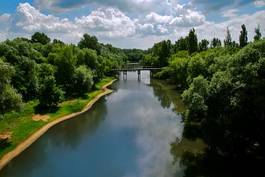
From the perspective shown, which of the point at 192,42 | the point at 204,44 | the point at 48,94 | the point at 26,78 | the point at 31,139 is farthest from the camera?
the point at 204,44

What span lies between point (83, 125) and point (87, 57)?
49081 mm

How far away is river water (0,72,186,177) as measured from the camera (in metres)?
37.7

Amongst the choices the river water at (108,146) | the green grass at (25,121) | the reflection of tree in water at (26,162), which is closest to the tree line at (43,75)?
the green grass at (25,121)

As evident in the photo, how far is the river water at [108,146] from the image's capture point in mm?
37688

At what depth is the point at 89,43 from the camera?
145 m

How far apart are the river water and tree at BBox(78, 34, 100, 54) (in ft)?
247

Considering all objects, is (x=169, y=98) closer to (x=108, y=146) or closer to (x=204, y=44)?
(x=108, y=146)

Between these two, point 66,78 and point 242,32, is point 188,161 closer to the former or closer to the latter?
point 66,78

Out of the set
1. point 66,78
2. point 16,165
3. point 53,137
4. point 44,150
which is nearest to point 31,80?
point 66,78

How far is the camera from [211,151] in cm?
4056

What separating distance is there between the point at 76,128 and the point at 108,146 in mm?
12563

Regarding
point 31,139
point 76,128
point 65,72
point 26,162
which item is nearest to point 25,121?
point 31,139

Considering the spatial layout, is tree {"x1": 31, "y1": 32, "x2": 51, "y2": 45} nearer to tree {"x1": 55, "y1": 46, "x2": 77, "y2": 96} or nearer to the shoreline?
tree {"x1": 55, "y1": 46, "x2": 77, "y2": 96}

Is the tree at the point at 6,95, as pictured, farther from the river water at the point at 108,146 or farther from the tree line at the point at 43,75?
the river water at the point at 108,146
